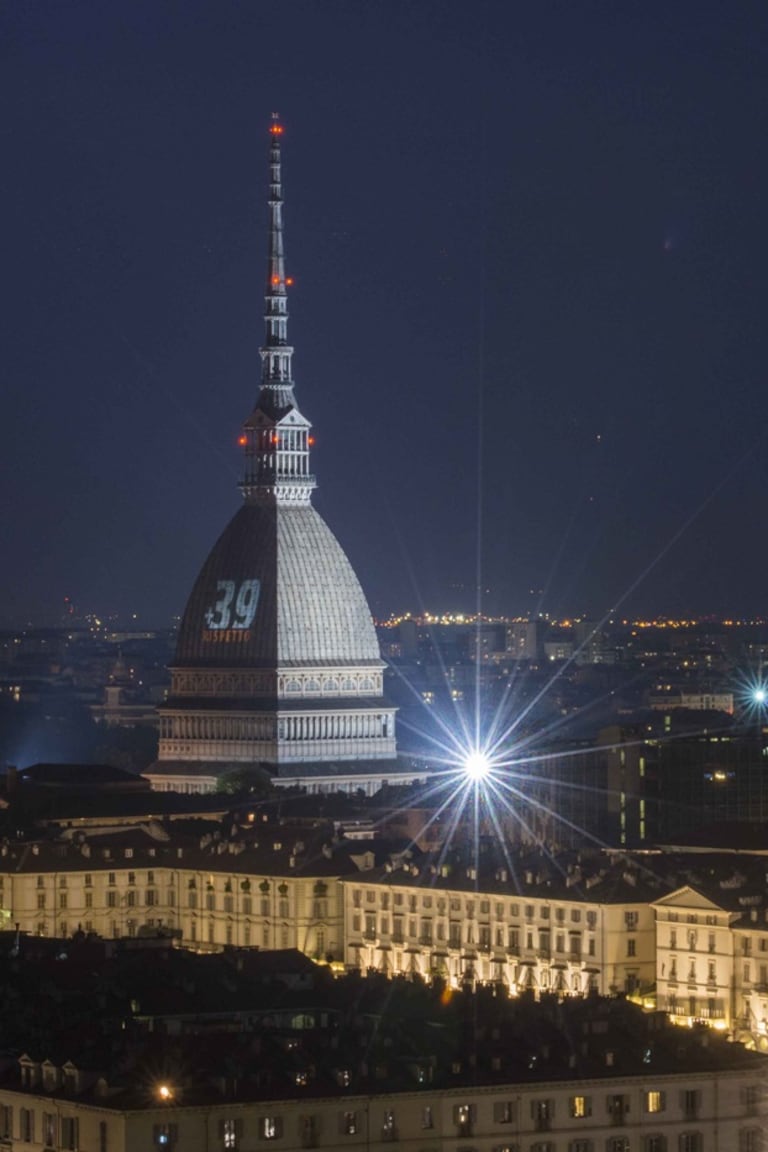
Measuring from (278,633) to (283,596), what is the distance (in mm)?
1352

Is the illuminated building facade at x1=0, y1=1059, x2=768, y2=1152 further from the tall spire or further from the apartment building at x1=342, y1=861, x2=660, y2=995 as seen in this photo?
the tall spire

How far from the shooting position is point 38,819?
15062cm

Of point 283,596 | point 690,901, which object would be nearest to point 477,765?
point 283,596

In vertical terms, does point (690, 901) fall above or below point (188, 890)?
below

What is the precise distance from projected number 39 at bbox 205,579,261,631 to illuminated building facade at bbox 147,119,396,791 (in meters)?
0.03

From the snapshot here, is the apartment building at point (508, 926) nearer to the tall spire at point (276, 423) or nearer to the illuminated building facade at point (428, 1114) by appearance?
the illuminated building facade at point (428, 1114)

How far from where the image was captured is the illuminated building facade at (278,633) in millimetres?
182125

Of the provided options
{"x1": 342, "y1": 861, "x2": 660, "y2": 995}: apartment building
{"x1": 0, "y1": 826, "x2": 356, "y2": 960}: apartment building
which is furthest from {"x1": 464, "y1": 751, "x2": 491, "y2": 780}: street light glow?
{"x1": 342, "y1": 861, "x2": 660, "y2": 995}: apartment building

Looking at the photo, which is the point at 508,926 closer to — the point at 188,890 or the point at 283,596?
the point at 188,890

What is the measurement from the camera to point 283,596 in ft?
600

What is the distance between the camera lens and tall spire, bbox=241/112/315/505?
183 metres

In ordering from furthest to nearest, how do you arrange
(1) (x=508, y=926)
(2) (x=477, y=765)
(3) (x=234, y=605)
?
(3) (x=234, y=605)
(2) (x=477, y=765)
(1) (x=508, y=926)

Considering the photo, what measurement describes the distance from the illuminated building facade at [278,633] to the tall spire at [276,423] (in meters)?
0.03

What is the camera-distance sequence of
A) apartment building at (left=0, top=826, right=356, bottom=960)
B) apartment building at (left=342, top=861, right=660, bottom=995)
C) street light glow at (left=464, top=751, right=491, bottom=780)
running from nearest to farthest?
apartment building at (left=342, top=861, right=660, bottom=995)
apartment building at (left=0, top=826, right=356, bottom=960)
street light glow at (left=464, top=751, right=491, bottom=780)
